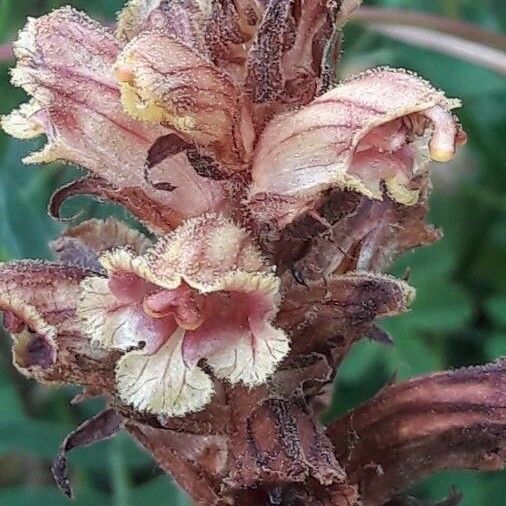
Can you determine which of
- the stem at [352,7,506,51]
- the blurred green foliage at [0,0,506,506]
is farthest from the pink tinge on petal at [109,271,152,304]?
the stem at [352,7,506,51]

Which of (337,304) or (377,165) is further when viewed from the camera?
(337,304)

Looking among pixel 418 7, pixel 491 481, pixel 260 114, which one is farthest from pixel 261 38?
pixel 418 7

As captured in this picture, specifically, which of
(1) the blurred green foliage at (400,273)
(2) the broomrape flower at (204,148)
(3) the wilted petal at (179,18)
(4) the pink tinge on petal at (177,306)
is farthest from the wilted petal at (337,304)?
(1) the blurred green foliage at (400,273)

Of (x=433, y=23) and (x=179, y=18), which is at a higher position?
(x=179, y=18)

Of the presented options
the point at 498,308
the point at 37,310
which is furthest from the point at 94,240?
the point at 498,308

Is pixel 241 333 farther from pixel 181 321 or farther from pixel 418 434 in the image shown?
pixel 418 434

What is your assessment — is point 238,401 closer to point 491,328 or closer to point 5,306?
point 5,306

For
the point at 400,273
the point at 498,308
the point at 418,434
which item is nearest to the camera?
the point at 418,434

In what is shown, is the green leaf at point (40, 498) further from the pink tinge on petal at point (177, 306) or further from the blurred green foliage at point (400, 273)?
the pink tinge on petal at point (177, 306)
